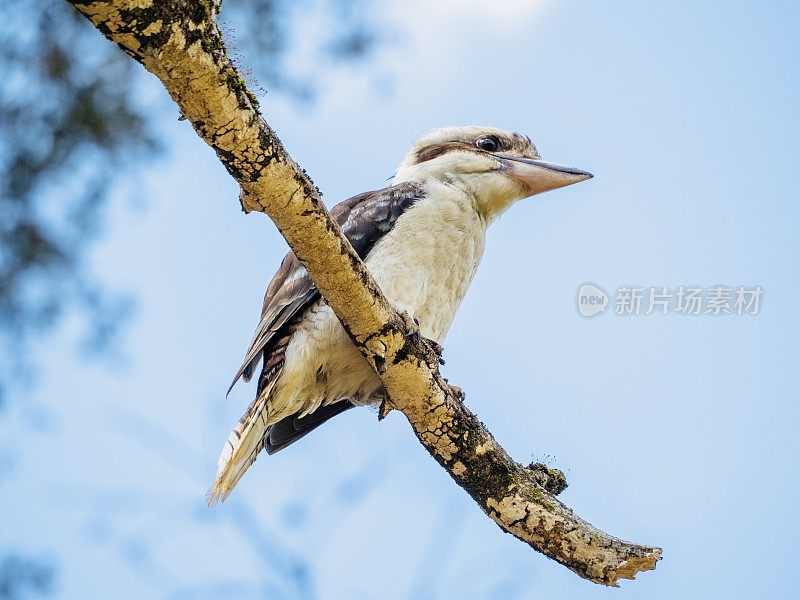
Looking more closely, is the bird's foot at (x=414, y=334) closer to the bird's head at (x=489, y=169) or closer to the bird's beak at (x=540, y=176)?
the bird's head at (x=489, y=169)

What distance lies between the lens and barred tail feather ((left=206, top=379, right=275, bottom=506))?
9.84 feet

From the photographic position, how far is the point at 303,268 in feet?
9.88

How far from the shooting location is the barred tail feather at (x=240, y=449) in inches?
118

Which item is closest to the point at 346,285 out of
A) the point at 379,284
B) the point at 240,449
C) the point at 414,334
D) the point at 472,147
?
the point at 414,334

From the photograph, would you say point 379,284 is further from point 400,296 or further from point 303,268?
point 303,268

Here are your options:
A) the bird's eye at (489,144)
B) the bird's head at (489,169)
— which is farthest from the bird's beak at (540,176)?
the bird's eye at (489,144)

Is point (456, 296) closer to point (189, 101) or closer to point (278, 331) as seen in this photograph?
point (278, 331)

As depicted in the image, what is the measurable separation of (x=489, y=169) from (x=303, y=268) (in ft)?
2.40

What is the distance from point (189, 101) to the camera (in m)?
1.96

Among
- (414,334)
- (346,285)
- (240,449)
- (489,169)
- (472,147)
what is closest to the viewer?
(346,285)

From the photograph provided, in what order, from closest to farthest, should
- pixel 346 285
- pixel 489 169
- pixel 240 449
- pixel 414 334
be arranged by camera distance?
pixel 346 285 → pixel 414 334 → pixel 240 449 → pixel 489 169

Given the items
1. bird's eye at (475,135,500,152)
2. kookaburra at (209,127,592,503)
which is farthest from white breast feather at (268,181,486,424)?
bird's eye at (475,135,500,152)

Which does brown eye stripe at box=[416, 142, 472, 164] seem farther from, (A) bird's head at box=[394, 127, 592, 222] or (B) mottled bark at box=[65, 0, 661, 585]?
(B) mottled bark at box=[65, 0, 661, 585]

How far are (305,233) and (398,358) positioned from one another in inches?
19.5
